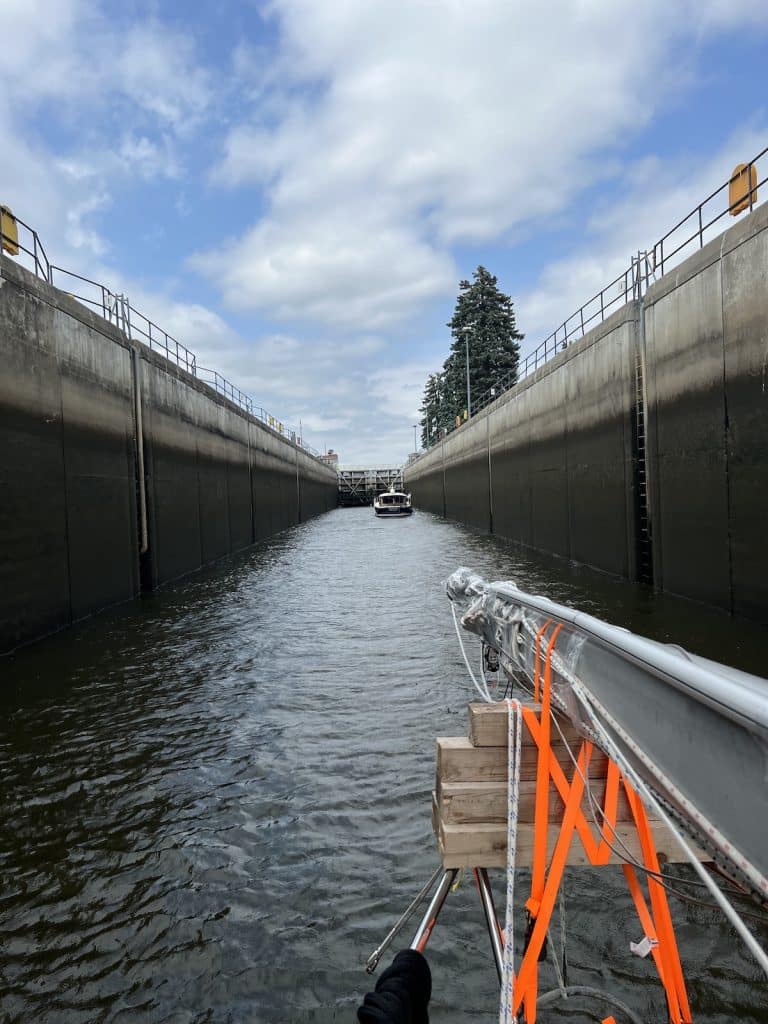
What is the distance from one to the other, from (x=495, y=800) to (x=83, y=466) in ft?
35.4

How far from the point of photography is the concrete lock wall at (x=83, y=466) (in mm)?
9289

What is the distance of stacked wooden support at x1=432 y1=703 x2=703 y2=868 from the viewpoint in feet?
8.04

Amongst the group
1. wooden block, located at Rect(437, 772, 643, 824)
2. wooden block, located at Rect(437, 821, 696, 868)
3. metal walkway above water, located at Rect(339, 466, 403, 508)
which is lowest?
wooden block, located at Rect(437, 821, 696, 868)

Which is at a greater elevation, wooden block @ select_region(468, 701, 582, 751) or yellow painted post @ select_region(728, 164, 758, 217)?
yellow painted post @ select_region(728, 164, 758, 217)

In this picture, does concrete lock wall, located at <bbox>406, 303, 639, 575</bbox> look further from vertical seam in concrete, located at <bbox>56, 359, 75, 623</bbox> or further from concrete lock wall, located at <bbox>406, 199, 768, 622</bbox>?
vertical seam in concrete, located at <bbox>56, 359, 75, 623</bbox>

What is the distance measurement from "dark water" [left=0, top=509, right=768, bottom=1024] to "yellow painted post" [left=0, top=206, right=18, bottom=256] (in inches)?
236

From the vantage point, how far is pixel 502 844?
249 cm

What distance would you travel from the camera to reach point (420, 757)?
5461mm

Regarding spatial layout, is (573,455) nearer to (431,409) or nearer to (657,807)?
(657,807)

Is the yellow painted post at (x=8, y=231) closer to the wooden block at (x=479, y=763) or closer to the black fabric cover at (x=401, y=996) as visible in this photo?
the wooden block at (x=479, y=763)

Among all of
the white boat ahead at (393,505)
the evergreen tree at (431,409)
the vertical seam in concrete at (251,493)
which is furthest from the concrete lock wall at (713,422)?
the evergreen tree at (431,409)

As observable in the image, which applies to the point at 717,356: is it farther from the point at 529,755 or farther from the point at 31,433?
the point at 31,433

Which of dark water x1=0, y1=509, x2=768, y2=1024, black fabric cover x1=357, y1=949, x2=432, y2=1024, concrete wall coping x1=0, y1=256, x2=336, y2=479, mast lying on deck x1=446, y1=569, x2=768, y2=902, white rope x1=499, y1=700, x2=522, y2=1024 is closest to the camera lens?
mast lying on deck x1=446, y1=569, x2=768, y2=902

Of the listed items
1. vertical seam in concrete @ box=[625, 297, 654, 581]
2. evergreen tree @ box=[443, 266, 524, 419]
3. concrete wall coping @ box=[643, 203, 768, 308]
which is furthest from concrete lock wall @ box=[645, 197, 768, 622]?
evergreen tree @ box=[443, 266, 524, 419]
